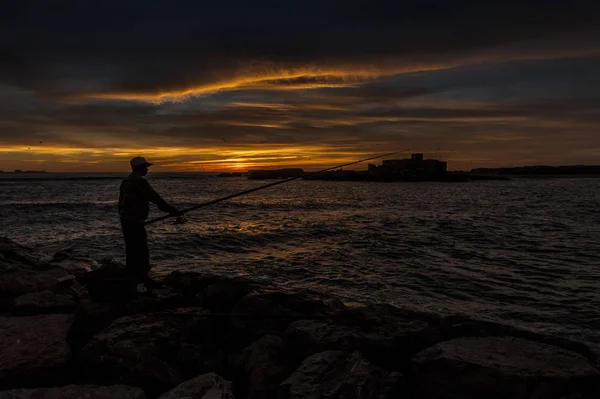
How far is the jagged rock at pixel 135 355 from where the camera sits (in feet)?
14.8

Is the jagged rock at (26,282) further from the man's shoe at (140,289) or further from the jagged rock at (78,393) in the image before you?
the jagged rock at (78,393)

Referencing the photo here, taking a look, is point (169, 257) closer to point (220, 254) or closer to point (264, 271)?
point (220, 254)

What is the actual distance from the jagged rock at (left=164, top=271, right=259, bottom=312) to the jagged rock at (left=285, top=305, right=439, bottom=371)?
1865mm

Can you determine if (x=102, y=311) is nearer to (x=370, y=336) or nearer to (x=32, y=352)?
(x=32, y=352)

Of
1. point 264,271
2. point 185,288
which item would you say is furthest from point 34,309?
point 264,271

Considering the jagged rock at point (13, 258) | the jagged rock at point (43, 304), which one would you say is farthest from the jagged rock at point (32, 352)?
the jagged rock at point (13, 258)

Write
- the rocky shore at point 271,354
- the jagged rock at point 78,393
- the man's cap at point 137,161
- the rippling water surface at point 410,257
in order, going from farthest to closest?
the rippling water surface at point 410,257, the man's cap at point 137,161, the rocky shore at point 271,354, the jagged rock at point 78,393

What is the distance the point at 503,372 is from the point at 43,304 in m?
7.27

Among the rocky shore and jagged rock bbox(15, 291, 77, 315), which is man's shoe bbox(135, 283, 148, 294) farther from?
jagged rock bbox(15, 291, 77, 315)

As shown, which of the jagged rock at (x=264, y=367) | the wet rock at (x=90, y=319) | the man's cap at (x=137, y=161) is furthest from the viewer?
the man's cap at (x=137, y=161)

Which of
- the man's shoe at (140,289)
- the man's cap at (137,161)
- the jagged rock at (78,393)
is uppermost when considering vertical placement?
the man's cap at (137,161)

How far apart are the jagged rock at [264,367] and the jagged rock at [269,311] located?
58 cm

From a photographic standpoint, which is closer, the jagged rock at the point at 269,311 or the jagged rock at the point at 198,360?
the jagged rock at the point at 198,360

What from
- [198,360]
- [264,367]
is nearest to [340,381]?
[264,367]
